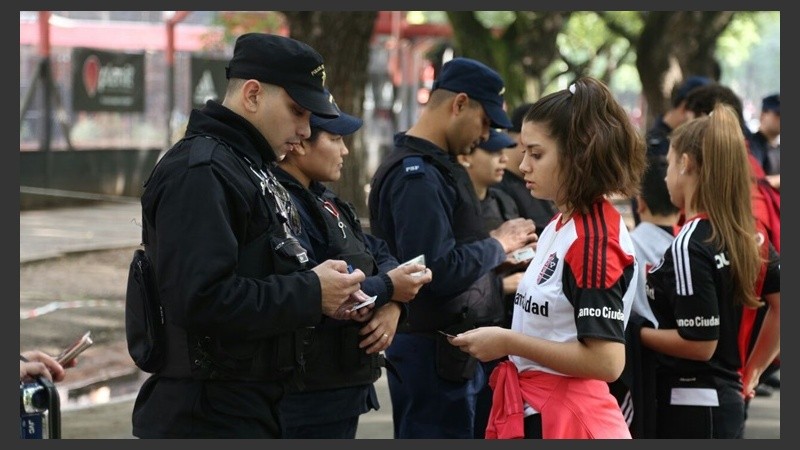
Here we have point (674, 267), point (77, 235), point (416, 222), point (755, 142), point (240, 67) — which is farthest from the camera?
point (77, 235)

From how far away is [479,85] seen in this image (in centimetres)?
539

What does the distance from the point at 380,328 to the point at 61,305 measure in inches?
356

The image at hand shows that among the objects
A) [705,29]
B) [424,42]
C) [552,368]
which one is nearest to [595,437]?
[552,368]

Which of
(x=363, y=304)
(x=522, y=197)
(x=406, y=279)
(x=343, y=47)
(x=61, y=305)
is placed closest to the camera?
(x=363, y=304)

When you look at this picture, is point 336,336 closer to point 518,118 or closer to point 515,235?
point 515,235

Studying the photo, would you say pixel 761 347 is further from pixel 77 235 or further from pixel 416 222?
pixel 77 235

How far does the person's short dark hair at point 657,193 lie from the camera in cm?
569

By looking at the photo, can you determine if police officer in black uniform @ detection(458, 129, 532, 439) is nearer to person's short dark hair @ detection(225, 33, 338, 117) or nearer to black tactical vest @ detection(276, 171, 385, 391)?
black tactical vest @ detection(276, 171, 385, 391)

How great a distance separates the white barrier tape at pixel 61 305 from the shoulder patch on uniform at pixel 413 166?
7444 mm

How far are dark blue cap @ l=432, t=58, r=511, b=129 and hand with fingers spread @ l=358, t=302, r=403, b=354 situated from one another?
4.82ft

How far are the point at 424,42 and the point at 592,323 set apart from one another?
103 ft

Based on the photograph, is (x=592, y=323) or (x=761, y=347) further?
(x=761, y=347)

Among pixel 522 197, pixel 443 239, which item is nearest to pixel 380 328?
pixel 443 239

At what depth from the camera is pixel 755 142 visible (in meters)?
8.88
